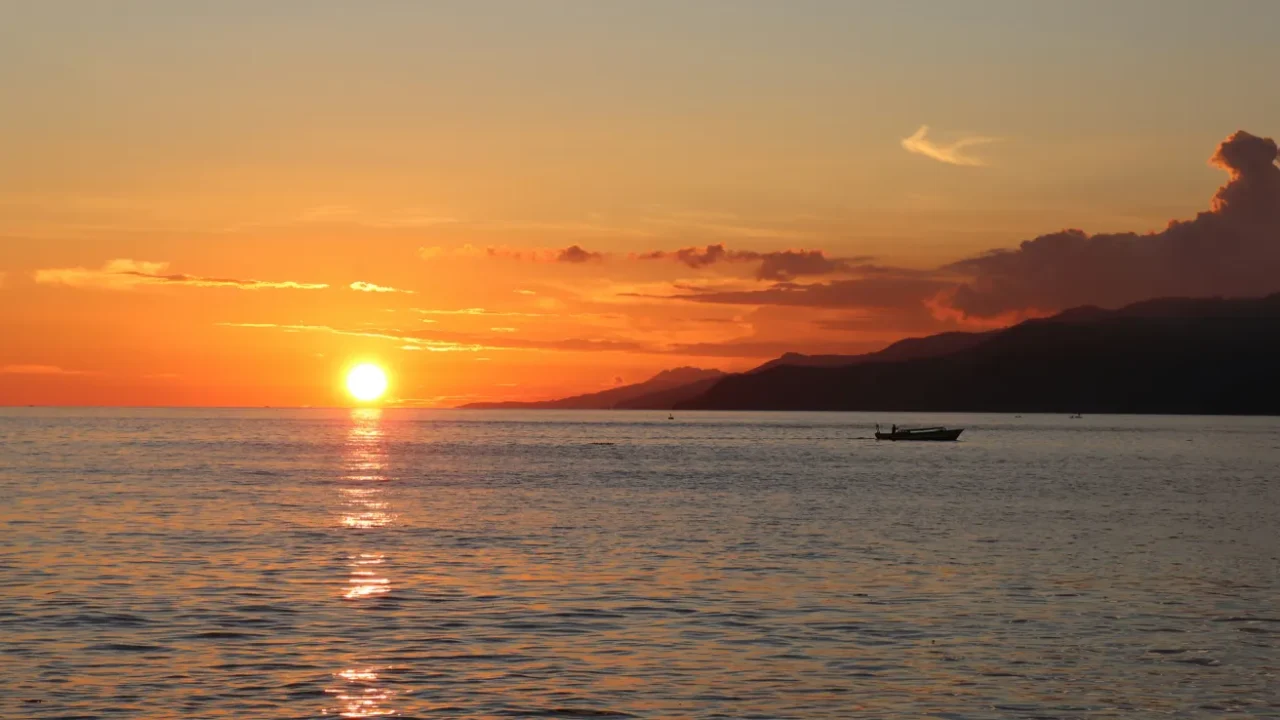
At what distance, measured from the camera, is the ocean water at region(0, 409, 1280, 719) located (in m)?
28.8

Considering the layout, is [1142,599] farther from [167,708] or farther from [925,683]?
[167,708]

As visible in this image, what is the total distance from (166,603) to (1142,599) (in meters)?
29.4

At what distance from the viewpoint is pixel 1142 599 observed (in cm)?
4338

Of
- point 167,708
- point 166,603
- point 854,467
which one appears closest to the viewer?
point 167,708

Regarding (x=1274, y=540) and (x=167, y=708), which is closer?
(x=167, y=708)

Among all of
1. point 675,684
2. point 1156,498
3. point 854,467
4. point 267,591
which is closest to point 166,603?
point 267,591

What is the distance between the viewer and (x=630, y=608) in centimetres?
4028

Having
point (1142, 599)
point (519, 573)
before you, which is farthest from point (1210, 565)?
point (519, 573)

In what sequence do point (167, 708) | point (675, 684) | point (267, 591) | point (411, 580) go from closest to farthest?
point (167, 708)
point (675, 684)
point (267, 591)
point (411, 580)

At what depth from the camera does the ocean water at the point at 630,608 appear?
94.6 feet

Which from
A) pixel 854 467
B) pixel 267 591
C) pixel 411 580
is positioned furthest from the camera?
pixel 854 467

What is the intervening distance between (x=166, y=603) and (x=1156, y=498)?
76.9m

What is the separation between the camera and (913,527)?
7038 centimetres

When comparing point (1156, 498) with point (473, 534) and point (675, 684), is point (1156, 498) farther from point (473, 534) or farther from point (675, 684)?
point (675, 684)
